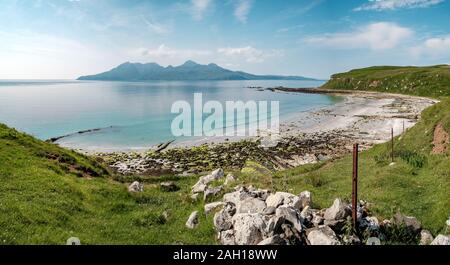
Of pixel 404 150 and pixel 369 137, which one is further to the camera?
pixel 369 137

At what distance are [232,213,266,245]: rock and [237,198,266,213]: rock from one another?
4.76ft

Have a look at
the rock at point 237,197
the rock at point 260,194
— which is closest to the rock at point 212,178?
the rock at point 237,197

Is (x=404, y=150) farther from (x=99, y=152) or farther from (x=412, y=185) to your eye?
(x=99, y=152)

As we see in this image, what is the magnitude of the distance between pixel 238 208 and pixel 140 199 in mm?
10199

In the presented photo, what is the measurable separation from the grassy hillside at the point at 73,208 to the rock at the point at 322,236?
193 inches

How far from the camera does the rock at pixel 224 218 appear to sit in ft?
55.1

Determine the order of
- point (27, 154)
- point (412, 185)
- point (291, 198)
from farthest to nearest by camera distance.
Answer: point (27, 154) → point (412, 185) → point (291, 198)

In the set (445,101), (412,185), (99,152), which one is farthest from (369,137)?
(99,152)

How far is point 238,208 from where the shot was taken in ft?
57.4

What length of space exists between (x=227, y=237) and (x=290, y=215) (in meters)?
3.16

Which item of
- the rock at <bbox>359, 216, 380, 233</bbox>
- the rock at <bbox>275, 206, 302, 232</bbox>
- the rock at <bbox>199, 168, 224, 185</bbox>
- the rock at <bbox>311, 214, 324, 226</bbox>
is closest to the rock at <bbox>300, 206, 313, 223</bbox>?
the rock at <bbox>311, 214, 324, 226</bbox>

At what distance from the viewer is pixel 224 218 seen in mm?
17188

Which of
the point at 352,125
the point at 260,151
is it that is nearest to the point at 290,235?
the point at 260,151
